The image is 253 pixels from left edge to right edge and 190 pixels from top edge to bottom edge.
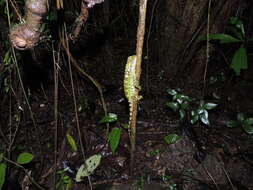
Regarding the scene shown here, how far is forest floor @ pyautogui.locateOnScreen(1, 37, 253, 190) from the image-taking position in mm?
1823

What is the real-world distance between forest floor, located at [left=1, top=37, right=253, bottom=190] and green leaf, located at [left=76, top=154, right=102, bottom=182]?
8 centimetres

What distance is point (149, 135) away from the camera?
2109 millimetres

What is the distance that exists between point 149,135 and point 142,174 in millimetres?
365

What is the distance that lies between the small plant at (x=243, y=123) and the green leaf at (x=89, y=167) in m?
1.12

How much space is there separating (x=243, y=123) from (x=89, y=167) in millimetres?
1287

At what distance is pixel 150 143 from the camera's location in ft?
6.72

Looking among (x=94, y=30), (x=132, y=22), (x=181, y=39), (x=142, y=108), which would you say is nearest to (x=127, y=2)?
(x=132, y=22)

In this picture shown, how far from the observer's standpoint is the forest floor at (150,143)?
1823 millimetres

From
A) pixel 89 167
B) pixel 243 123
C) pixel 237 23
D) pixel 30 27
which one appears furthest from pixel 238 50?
pixel 30 27

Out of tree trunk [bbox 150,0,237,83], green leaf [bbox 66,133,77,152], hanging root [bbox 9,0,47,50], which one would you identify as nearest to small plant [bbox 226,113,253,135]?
tree trunk [bbox 150,0,237,83]

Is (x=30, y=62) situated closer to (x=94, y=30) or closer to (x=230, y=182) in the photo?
(x=94, y=30)

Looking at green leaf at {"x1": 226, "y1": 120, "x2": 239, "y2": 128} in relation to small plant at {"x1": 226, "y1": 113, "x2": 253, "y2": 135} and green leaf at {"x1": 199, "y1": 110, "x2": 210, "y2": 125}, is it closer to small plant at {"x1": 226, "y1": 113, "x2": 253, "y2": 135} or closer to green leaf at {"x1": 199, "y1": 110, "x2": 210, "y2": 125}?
small plant at {"x1": 226, "y1": 113, "x2": 253, "y2": 135}

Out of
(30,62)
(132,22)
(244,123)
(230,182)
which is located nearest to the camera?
(230,182)

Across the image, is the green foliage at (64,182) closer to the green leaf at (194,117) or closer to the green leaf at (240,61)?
the green leaf at (194,117)
